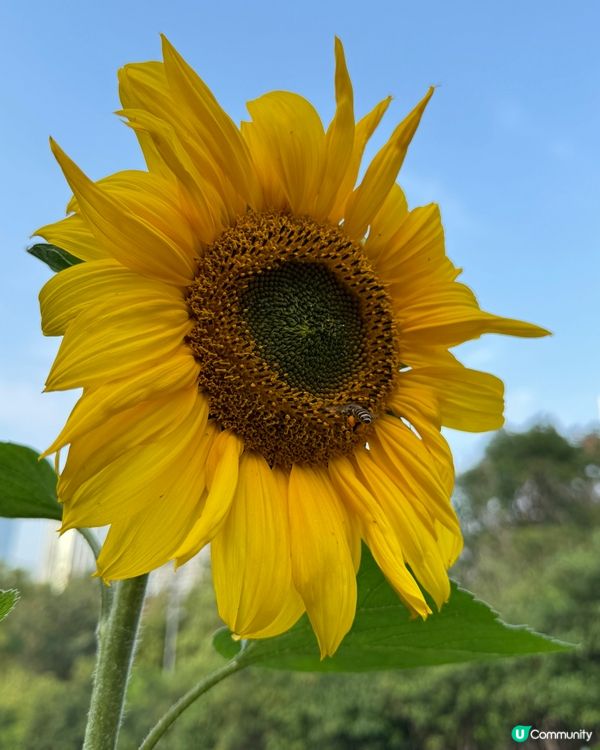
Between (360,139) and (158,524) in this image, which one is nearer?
(158,524)

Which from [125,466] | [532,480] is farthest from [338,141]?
→ [532,480]

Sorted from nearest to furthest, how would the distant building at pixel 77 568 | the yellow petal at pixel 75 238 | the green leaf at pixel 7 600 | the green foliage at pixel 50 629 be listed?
1. the green leaf at pixel 7 600
2. the yellow petal at pixel 75 238
3. the distant building at pixel 77 568
4. the green foliage at pixel 50 629

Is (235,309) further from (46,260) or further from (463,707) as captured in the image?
(463,707)

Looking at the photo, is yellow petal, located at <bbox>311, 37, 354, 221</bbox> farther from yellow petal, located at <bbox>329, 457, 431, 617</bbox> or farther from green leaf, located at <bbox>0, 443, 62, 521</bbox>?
green leaf, located at <bbox>0, 443, 62, 521</bbox>

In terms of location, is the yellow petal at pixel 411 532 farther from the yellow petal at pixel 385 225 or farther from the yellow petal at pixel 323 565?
the yellow petal at pixel 385 225

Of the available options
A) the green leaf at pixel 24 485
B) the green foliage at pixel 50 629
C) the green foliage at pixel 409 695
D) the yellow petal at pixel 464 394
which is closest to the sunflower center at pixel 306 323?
the yellow petal at pixel 464 394

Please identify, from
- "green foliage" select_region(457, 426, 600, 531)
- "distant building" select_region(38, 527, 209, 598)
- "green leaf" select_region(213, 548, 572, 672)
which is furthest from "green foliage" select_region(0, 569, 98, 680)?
"green leaf" select_region(213, 548, 572, 672)

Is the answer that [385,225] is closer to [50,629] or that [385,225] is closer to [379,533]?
[379,533]
